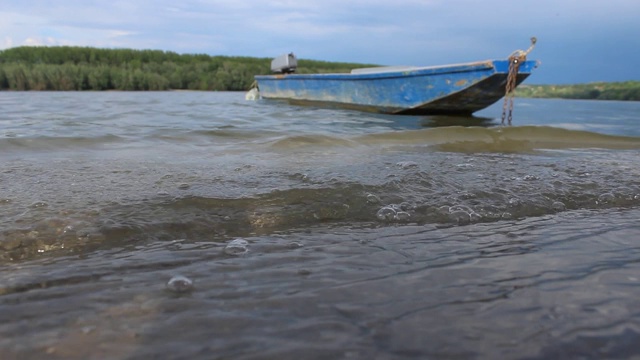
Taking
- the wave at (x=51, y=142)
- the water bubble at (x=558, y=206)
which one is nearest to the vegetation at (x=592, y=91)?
the wave at (x=51, y=142)

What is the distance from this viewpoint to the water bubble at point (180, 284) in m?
1.39

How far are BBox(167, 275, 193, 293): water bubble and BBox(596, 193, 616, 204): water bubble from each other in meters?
2.36

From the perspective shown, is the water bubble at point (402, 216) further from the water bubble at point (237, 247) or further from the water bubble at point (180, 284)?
the water bubble at point (180, 284)

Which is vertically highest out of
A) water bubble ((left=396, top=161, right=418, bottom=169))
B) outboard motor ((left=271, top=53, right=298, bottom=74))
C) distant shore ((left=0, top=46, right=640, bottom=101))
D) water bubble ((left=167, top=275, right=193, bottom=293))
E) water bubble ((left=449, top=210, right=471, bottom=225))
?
distant shore ((left=0, top=46, right=640, bottom=101))

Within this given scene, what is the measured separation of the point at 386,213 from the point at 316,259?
0.72 metres

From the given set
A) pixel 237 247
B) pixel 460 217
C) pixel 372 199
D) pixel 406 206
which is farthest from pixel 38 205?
pixel 460 217

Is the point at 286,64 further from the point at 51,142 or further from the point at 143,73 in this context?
the point at 143,73

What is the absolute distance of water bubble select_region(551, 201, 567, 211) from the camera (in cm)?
252

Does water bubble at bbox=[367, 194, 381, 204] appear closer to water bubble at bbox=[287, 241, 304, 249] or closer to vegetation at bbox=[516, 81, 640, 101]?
water bubble at bbox=[287, 241, 304, 249]

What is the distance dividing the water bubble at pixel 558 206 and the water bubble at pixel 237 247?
67.2 inches

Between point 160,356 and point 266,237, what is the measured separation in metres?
0.93

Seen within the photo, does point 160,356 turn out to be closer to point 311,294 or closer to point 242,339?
point 242,339

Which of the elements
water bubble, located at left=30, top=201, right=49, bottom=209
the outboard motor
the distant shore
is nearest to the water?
water bubble, located at left=30, top=201, right=49, bottom=209

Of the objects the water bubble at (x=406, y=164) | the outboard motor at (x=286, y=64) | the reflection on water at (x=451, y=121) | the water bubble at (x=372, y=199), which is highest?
the outboard motor at (x=286, y=64)
